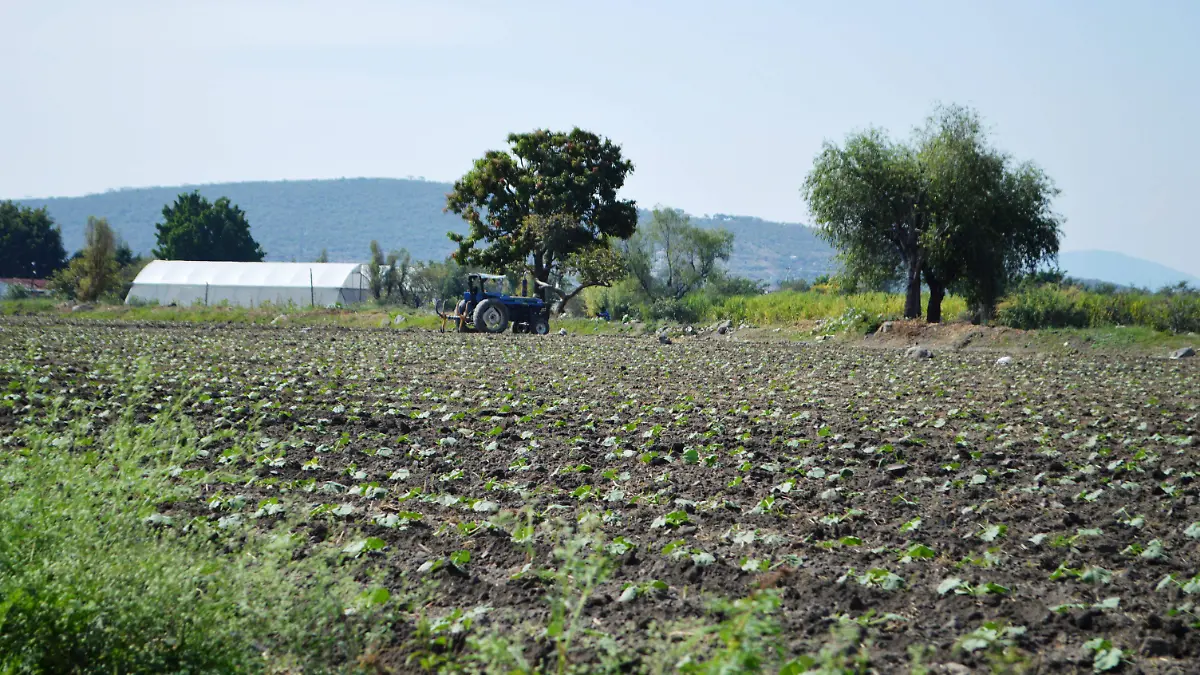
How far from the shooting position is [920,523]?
6.54 m

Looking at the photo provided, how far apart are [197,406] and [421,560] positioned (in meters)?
6.74

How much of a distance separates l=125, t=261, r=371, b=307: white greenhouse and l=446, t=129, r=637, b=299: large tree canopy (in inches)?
550

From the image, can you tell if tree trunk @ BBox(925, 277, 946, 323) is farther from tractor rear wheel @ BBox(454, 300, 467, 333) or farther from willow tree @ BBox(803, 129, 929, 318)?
tractor rear wheel @ BBox(454, 300, 467, 333)

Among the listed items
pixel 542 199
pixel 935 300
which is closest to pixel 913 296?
pixel 935 300

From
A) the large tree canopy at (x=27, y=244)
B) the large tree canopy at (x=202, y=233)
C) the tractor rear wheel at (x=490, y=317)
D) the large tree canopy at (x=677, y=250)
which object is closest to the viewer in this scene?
the tractor rear wheel at (x=490, y=317)

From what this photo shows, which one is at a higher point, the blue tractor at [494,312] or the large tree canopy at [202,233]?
the large tree canopy at [202,233]

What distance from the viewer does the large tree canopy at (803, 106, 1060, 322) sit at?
30234mm

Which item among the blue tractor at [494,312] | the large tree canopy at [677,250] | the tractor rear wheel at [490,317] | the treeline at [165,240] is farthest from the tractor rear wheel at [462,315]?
the treeline at [165,240]

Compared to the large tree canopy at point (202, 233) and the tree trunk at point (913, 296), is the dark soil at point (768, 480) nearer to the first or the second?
the tree trunk at point (913, 296)

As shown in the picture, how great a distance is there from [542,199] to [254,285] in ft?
77.4

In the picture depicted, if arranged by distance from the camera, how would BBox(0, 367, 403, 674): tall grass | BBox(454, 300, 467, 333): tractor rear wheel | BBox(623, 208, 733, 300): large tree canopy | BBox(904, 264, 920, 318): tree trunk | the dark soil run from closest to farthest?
1. BBox(0, 367, 403, 674): tall grass
2. the dark soil
3. BBox(454, 300, 467, 333): tractor rear wheel
4. BBox(904, 264, 920, 318): tree trunk
5. BBox(623, 208, 733, 300): large tree canopy

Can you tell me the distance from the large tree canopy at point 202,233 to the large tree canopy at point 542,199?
5261 cm

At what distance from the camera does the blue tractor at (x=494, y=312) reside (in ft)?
97.3

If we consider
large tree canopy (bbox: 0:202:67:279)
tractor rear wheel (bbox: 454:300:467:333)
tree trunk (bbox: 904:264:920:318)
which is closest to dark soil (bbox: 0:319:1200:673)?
tractor rear wheel (bbox: 454:300:467:333)
